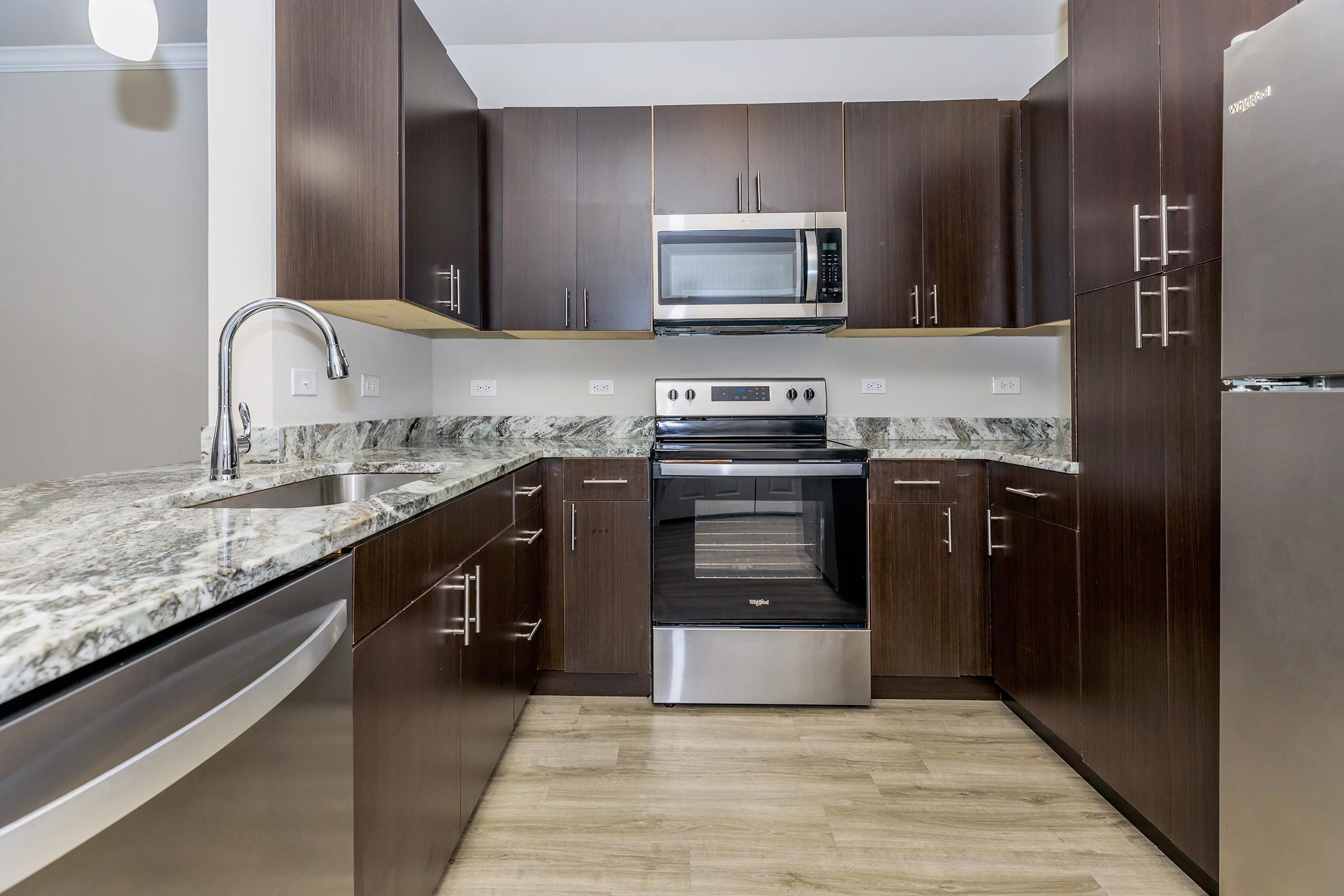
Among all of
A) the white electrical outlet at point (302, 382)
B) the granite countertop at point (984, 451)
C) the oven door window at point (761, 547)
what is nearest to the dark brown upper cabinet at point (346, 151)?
the white electrical outlet at point (302, 382)

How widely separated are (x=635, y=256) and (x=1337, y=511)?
2119 mm

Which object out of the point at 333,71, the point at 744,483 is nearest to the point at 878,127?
the point at 744,483

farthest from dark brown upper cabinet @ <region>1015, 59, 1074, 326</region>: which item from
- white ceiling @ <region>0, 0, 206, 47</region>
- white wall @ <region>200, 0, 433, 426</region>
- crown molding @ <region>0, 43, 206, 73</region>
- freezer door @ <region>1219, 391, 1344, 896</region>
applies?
crown molding @ <region>0, 43, 206, 73</region>

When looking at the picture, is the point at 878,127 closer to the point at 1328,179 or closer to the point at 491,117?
the point at 491,117

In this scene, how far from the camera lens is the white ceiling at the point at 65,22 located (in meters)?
2.49

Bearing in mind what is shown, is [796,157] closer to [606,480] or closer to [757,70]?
[757,70]

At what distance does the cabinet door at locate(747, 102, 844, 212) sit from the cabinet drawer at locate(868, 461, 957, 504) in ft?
3.38

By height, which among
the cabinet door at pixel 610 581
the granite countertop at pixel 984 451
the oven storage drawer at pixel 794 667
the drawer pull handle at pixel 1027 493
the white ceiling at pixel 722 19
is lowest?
the oven storage drawer at pixel 794 667

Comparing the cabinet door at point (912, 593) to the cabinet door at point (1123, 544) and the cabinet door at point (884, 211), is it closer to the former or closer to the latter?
the cabinet door at point (1123, 544)

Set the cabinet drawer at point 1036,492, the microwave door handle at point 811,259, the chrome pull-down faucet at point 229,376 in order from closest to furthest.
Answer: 1. the chrome pull-down faucet at point 229,376
2. the cabinet drawer at point 1036,492
3. the microwave door handle at point 811,259

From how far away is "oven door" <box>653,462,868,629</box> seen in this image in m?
A: 2.31

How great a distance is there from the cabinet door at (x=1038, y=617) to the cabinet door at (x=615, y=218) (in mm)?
1546

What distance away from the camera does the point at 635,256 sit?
2.54 metres

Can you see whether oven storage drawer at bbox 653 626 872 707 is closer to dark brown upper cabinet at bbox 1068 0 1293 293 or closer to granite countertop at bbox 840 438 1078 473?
granite countertop at bbox 840 438 1078 473
